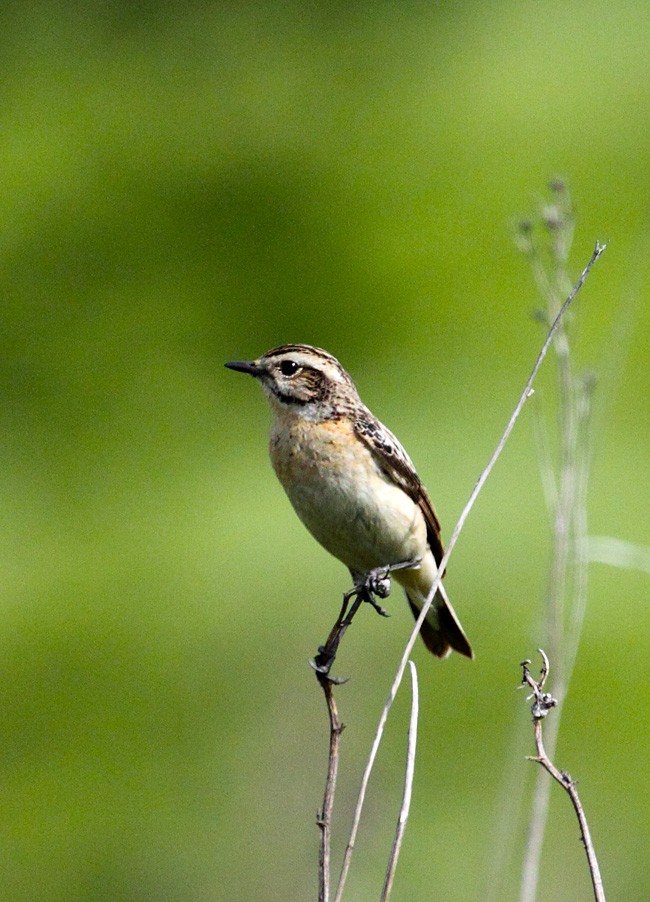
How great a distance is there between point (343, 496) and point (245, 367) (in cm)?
50

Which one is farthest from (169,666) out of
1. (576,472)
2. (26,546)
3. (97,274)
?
(576,472)

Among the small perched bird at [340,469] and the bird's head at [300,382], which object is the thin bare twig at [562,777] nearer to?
the small perched bird at [340,469]

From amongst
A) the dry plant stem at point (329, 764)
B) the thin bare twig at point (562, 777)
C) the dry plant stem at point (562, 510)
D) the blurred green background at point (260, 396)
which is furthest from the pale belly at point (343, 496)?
the blurred green background at point (260, 396)

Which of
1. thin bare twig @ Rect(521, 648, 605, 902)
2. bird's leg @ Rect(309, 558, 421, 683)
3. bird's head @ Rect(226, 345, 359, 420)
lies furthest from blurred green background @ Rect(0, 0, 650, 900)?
thin bare twig @ Rect(521, 648, 605, 902)

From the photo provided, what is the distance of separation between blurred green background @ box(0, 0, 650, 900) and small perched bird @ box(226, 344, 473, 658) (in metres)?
2.18

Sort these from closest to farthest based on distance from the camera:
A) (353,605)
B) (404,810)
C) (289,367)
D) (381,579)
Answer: (404,810), (353,605), (381,579), (289,367)

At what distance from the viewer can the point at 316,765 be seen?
569cm

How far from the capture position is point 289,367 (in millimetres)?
3859

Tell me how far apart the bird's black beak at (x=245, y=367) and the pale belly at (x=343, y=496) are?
216 millimetres

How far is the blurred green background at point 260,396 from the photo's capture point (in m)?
7.07

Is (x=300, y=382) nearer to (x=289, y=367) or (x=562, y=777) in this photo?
(x=289, y=367)

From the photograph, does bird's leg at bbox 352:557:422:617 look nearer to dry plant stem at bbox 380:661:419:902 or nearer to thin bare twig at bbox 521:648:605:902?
dry plant stem at bbox 380:661:419:902

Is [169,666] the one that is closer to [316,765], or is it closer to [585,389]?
[316,765]

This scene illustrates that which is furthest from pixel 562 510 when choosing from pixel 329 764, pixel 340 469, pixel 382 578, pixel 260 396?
pixel 260 396
